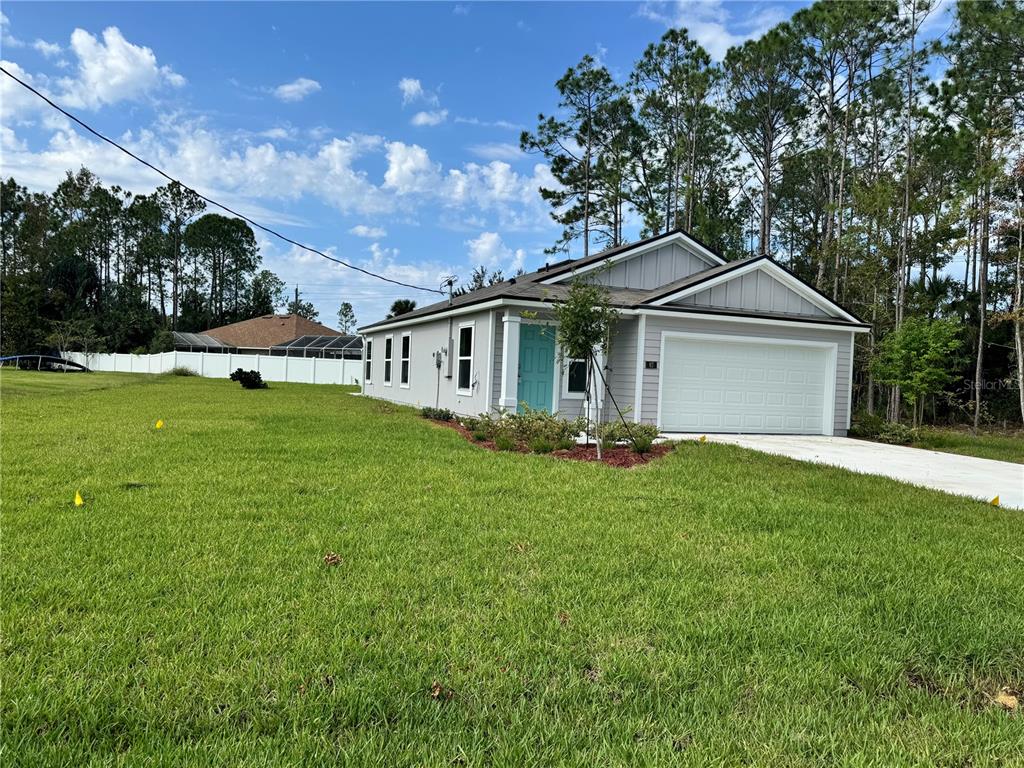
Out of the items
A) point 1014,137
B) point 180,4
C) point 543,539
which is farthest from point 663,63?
point 543,539

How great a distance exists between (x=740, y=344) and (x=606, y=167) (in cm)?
1645

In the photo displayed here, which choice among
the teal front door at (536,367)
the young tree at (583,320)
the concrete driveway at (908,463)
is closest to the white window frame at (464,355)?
the teal front door at (536,367)

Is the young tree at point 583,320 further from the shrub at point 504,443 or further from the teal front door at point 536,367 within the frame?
the teal front door at point 536,367

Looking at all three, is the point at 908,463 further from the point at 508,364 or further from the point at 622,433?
the point at 508,364

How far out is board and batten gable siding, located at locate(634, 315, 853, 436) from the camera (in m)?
12.0

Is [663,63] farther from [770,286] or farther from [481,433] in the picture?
[481,433]

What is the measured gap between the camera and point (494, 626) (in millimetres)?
2928

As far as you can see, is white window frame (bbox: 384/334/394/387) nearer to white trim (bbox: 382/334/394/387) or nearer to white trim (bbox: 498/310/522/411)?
white trim (bbox: 382/334/394/387)

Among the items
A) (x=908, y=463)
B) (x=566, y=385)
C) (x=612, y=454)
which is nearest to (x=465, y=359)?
(x=566, y=385)

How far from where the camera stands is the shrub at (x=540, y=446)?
28.1ft

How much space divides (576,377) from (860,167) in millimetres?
16481

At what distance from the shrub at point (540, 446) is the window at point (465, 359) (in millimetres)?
4450

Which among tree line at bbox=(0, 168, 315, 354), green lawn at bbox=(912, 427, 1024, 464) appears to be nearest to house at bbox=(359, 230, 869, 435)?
green lawn at bbox=(912, 427, 1024, 464)

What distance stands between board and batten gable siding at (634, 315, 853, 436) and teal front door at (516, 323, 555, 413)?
1946mm
